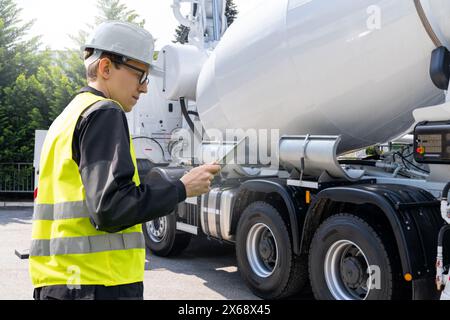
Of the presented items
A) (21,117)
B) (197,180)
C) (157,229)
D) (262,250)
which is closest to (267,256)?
(262,250)

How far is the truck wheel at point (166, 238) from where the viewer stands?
7520mm

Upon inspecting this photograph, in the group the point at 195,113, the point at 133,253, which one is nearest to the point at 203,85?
the point at 195,113

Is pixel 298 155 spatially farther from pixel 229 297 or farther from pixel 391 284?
pixel 229 297

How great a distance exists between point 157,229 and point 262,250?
297cm

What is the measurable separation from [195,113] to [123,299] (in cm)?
597

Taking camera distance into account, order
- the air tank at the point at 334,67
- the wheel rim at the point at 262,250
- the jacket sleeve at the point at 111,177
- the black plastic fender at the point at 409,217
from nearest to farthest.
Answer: the jacket sleeve at the point at 111,177 < the black plastic fender at the point at 409,217 < the air tank at the point at 334,67 < the wheel rim at the point at 262,250

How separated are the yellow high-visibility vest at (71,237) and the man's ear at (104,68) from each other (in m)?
0.13

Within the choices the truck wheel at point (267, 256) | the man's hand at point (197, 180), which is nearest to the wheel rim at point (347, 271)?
the truck wheel at point (267, 256)

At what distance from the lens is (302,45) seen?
4.73 metres

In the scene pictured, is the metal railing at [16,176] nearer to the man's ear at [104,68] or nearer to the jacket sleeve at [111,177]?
the man's ear at [104,68]

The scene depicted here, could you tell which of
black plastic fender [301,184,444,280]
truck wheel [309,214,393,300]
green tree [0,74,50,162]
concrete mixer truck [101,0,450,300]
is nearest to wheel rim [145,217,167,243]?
concrete mixer truck [101,0,450,300]

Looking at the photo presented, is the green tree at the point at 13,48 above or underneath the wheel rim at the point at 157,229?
above

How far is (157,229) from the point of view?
26.3ft

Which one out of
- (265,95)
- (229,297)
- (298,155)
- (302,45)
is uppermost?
(302,45)
